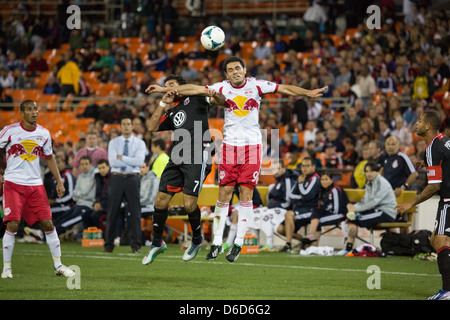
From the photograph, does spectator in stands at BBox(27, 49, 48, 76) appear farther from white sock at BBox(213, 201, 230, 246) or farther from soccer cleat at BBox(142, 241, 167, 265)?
white sock at BBox(213, 201, 230, 246)

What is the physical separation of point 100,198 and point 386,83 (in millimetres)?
9439

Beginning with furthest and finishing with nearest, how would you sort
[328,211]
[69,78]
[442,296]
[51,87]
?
[51,87]
[69,78]
[328,211]
[442,296]

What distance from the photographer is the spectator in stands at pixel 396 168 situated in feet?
52.7

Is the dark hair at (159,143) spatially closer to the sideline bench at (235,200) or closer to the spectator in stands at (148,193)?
the spectator in stands at (148,193)

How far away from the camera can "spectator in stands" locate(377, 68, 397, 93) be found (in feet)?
72.0

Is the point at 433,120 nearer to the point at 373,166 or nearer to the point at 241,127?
the point at 241,127

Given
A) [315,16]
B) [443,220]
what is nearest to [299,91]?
[443,220]

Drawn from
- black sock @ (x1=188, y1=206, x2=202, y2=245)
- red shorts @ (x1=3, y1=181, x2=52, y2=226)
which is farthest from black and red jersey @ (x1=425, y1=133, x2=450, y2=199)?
red shorts @ (x1=3, y1=181, x2=52, y2=226)

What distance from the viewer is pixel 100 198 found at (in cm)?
1720

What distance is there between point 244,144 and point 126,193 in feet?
17.1

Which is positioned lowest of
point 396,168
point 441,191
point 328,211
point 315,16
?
point 328,211

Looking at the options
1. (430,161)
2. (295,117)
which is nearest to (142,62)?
(295,117)

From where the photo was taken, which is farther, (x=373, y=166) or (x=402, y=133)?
(x=402, y=133)

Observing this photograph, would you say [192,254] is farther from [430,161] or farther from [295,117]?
[295,117]
